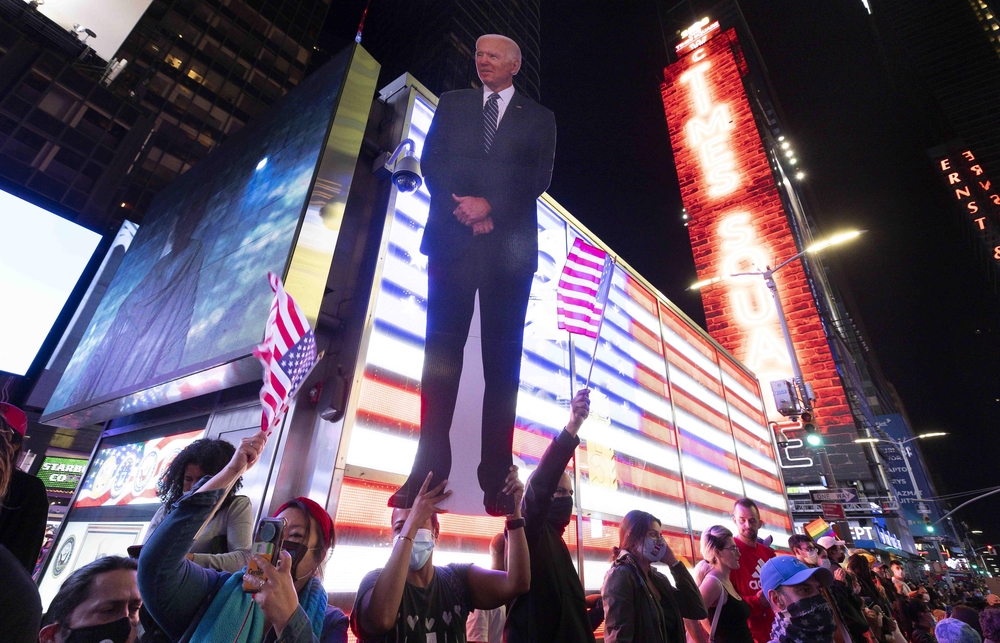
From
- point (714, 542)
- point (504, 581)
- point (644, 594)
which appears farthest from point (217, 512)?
point (714, 542)

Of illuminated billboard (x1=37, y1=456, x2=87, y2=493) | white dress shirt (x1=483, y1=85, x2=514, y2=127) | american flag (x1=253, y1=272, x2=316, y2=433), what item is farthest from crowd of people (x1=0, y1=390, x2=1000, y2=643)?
illuminated billboard (x1=37, y1=456, x2=87, y2=493)

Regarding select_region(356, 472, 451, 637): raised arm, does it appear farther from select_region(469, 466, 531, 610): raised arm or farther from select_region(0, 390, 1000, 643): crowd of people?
select_region(469, 466, 531, 610): raised arm

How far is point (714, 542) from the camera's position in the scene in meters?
4.71

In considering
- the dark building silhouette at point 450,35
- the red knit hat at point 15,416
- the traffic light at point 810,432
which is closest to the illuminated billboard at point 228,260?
the red knit hat at point 15,416

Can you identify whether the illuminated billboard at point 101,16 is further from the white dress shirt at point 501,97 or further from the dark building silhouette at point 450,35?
the white dress shirt at point 501,97

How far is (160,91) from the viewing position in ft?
149

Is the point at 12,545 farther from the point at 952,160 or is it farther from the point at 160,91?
the point at 952,160

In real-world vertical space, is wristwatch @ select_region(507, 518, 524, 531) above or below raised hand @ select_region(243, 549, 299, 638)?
above

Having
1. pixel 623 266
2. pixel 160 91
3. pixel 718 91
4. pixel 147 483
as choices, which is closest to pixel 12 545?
pixel 147 483

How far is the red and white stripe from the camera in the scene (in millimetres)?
3680

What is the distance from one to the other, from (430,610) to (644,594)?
1.72m

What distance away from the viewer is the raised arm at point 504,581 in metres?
3.17

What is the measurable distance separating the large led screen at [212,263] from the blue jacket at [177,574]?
3.23m

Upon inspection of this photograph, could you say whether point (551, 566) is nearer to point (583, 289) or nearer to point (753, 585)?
point (753, 585)
